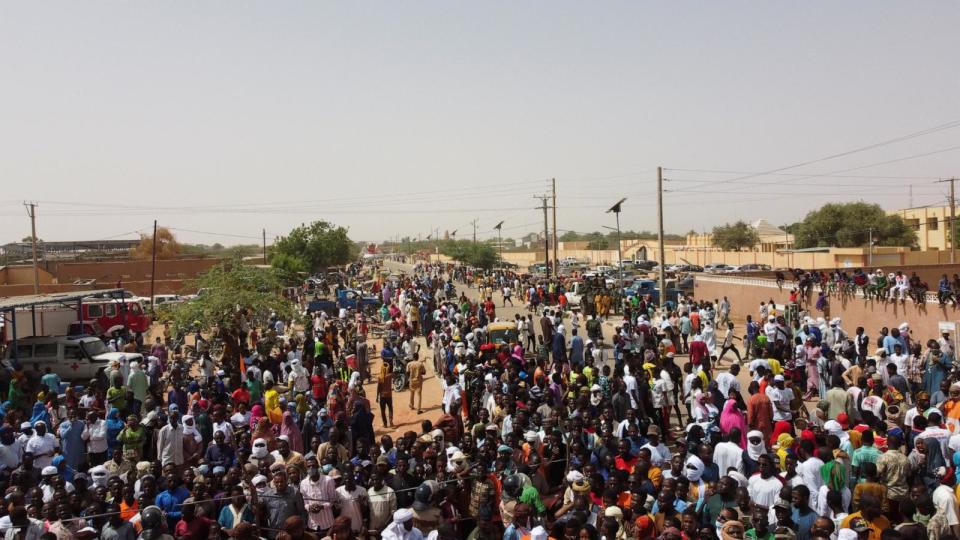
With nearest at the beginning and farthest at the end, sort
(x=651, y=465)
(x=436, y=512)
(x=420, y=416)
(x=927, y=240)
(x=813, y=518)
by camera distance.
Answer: (x=813, y=518), (x=436, y=512), (x=651, y=465), (x=420, y=416), (x=927, y=240)

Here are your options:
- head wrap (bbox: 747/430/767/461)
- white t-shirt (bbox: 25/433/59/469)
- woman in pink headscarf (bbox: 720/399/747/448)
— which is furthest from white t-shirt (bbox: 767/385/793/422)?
white t-shirt (bbox: 25/433/59/469)

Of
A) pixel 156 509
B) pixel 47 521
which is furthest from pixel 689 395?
pixel 47 521

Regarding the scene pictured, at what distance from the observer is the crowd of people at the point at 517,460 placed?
20.9 feet

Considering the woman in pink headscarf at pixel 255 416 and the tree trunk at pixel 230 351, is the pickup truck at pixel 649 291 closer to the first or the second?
the tree trunk at pixel 230 351

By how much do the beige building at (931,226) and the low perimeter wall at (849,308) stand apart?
133 feet

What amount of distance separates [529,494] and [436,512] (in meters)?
0.94

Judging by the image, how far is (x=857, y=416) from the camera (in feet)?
33.4

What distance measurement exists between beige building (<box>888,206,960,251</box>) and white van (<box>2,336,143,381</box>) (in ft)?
217

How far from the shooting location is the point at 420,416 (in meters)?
14.8

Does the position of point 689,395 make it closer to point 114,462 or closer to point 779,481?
point 779,481

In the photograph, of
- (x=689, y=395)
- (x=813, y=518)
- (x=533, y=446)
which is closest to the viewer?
(x=813, y=518)

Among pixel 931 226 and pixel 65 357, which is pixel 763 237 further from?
pixel 65 357

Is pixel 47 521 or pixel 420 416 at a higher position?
pixel 47 521

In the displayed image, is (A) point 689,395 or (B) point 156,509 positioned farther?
(A) point 689,395
